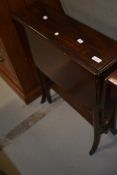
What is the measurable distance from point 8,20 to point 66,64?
0.50 metres

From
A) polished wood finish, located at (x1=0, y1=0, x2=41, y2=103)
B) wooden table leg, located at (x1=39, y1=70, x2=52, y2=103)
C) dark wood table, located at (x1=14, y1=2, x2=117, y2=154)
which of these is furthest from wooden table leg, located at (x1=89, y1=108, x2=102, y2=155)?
polished wood finish, located at (x1=0, y1=0, x2=41, y2=103)

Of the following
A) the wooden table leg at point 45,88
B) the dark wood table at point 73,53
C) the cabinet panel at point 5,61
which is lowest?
the wooden table leg at point 45,88

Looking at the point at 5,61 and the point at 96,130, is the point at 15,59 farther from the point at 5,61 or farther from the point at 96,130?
the point at 96,130

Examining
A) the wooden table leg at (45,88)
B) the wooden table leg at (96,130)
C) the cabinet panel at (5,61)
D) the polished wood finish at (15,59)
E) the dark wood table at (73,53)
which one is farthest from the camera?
the wooden table leg at (45,88)

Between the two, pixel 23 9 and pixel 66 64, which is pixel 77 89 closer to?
pixel 66 64

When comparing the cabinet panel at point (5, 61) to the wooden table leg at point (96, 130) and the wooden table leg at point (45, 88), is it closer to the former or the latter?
the wooden table leg at point (45, 88)

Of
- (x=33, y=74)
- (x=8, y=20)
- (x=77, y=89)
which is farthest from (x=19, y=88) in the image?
(x=77, y=89)

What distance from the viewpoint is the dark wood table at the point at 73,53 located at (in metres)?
0.96

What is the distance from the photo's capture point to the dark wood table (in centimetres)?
96

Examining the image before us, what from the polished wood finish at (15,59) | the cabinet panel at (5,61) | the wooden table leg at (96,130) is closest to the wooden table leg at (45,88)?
the polished wood finish at (15,59)

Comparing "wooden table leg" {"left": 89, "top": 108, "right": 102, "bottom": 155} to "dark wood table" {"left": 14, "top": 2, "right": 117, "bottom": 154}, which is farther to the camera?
"wooden table leg" {"left": 89, "top": 108, "right": 102, "bottom": 155}

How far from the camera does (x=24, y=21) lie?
4.07 feet

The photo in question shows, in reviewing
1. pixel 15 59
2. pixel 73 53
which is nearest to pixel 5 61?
pixel 15 59

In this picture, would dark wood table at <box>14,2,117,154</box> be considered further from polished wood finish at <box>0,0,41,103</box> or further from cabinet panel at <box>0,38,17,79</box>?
cabinet panel at <box>0,38,17,79</box>
